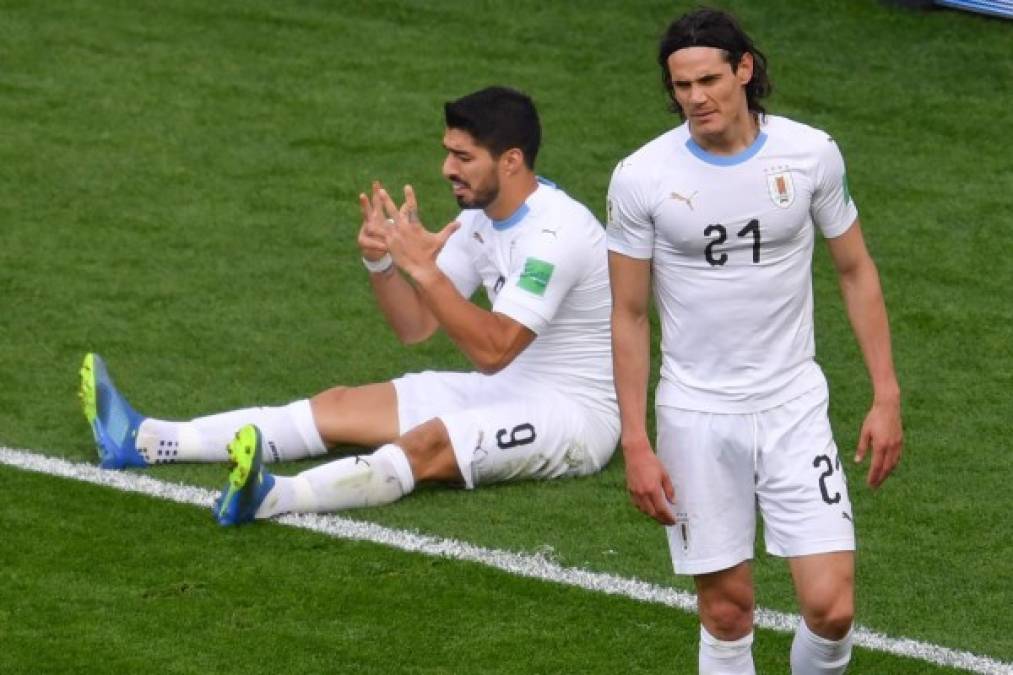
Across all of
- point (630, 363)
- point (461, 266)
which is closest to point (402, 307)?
point (461, 266)

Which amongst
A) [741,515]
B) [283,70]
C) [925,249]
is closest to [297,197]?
[283,70]

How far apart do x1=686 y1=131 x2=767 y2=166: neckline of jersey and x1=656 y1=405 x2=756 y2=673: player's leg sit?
71 cm

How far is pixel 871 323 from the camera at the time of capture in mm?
6270

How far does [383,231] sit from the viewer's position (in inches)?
297

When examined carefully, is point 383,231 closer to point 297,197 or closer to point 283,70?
point 297,197

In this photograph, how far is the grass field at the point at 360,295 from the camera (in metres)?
7.42

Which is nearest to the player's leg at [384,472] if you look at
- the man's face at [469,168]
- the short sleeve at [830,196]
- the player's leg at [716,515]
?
the man's face at [469,168]

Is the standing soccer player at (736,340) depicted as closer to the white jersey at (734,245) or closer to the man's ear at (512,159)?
the white jersey at (734,245)

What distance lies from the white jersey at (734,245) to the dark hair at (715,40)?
0.11m

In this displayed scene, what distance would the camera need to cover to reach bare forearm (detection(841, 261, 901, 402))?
623 cm

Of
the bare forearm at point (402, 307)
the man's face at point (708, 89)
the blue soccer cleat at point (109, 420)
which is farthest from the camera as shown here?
the blue soccer cleat at point (109, 420)

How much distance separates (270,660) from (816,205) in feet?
7.54

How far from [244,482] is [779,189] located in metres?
2.65

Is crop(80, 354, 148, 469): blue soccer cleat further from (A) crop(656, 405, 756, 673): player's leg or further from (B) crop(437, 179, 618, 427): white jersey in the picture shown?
(A) crop(656, 405, 756, 673): player's leg
